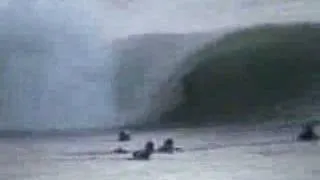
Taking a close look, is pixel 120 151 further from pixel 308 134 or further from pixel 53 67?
pixel 308 134

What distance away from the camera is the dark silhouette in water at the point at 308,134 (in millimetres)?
1517

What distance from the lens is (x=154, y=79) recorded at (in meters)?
1.60

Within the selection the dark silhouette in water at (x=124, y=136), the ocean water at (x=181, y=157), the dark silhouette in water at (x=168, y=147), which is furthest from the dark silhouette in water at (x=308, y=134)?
the dark silhouette in water at (x=124, y=136)

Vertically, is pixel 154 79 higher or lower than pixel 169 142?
higher

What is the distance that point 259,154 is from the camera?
1.48 metres

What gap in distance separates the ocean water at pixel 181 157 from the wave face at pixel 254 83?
4cm

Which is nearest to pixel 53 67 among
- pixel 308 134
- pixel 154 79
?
pixel 154 79

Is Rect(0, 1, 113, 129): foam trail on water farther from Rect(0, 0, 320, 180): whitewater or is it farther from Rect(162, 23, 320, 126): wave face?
Rect(162, 23, 320, 126): wave face

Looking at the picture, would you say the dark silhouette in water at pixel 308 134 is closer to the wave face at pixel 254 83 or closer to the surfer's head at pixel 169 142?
the wave face at pixel 254 83

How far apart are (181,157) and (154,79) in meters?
0.21

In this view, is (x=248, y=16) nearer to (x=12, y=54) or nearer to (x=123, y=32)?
(x=123, y=32)

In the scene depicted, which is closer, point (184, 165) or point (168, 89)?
point (184, 165)

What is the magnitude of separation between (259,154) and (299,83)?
20cm

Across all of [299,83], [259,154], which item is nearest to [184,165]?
[259,154]
